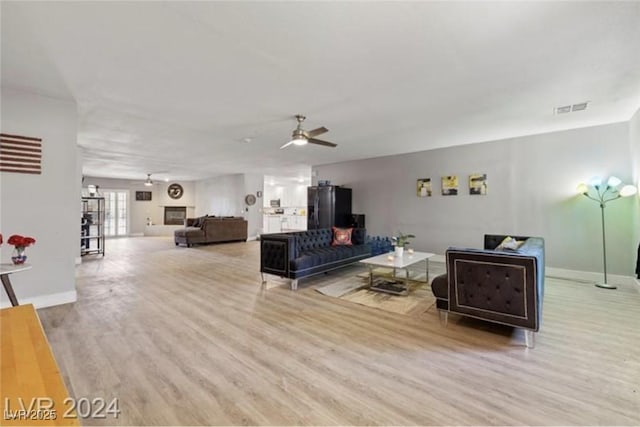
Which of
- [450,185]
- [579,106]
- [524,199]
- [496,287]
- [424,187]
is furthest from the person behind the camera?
[424,187]

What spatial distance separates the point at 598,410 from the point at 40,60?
538cm

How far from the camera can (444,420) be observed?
1.68 meters

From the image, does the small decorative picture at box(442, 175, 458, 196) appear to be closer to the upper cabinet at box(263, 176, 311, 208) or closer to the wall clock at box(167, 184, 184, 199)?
the upper cabinet at box(263, 176, 311, 208)

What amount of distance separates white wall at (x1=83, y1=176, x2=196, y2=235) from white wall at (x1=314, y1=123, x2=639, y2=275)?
32.9 feet

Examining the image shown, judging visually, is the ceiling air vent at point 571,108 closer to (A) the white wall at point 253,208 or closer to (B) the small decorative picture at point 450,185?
(B) the small decorative picture at point 450,185

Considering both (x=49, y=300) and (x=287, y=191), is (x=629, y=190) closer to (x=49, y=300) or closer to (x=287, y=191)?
(x=49, y=300)

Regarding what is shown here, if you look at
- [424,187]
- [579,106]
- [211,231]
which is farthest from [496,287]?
[211,231]

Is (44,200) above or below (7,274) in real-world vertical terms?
above

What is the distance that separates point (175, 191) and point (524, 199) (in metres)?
13.7

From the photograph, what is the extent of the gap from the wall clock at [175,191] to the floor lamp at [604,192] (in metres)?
14.4

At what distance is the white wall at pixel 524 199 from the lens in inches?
186

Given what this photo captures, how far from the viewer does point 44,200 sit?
3537mm

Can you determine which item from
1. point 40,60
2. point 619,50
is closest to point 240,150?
point 40,60

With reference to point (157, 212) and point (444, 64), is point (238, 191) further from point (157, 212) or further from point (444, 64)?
point (444, 64)
